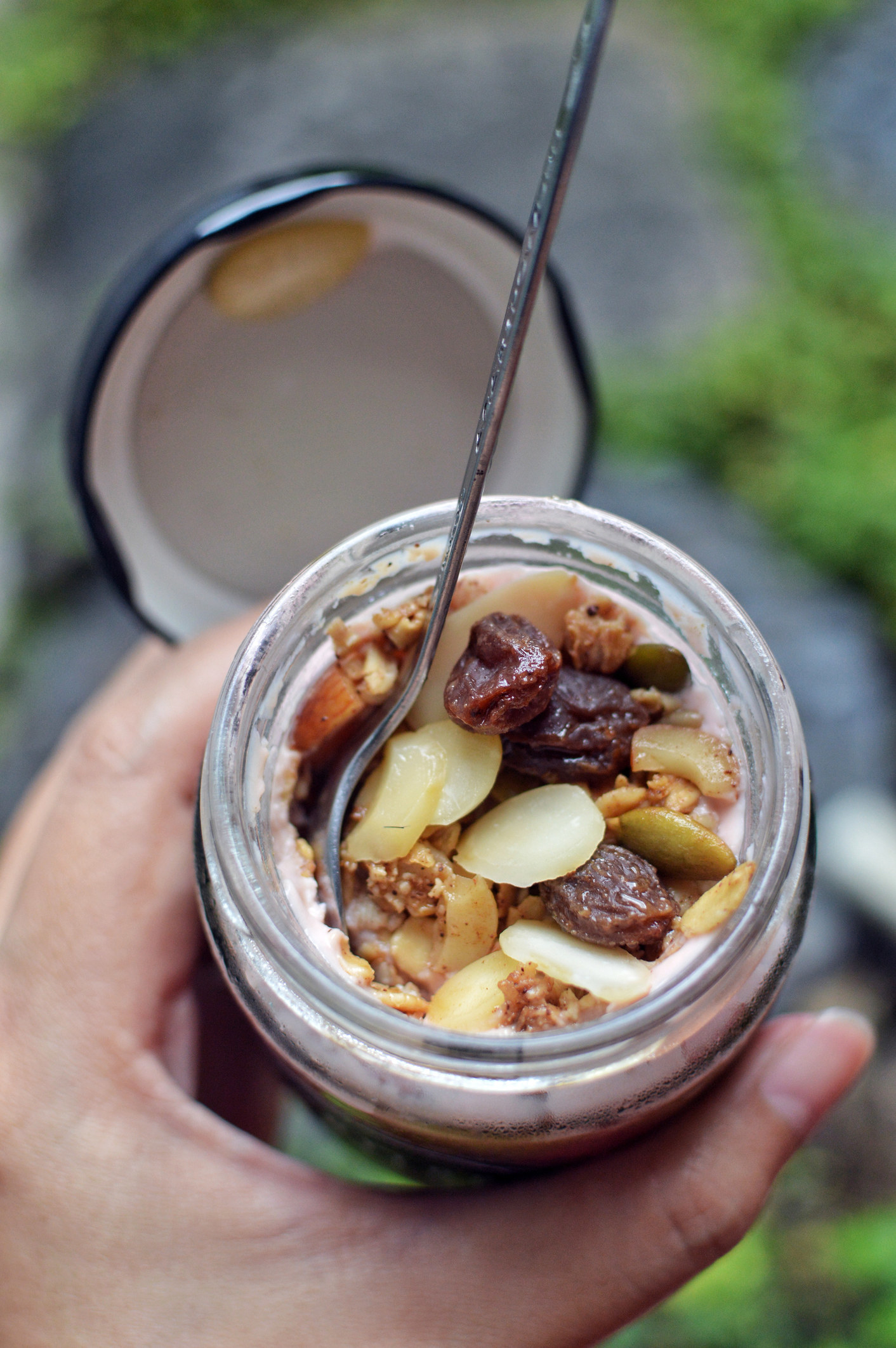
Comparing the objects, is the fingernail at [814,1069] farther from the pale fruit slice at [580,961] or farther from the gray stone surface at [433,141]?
the gray stone surface at [433,141]

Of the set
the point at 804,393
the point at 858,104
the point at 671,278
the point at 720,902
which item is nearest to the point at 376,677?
the point at 720,902

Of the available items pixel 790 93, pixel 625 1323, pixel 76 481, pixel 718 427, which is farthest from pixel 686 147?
pixel 625 1323

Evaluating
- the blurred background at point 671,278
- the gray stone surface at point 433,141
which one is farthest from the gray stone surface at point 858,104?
the gray stone surface at point 433,141

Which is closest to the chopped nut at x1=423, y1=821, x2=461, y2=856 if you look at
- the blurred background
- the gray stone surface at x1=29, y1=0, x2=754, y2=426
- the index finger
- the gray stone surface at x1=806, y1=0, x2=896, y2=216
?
the index finger

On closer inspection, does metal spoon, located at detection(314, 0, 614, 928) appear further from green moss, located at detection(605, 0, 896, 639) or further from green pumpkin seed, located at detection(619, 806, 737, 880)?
green moss, located at detection(605, 0, 896, 639)

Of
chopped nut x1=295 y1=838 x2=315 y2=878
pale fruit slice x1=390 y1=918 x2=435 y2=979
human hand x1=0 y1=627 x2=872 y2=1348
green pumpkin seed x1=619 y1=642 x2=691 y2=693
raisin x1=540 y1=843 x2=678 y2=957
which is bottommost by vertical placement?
human hand x1=0 y1=627 x2=872 y2=1348

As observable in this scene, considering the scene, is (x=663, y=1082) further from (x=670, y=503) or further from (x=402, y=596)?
(x=670, y=503)
